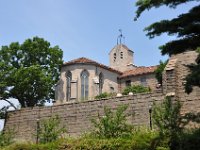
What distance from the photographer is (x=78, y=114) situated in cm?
3045

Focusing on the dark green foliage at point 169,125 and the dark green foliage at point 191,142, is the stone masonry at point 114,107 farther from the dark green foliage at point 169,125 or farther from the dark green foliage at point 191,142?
the dark green foliage at point 191,142

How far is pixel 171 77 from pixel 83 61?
80.2 ft

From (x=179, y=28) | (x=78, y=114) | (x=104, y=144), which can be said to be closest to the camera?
(x=179, y=28)

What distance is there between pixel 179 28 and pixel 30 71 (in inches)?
1277

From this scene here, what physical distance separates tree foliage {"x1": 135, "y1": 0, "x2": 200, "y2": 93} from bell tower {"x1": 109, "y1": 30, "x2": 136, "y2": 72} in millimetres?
48928

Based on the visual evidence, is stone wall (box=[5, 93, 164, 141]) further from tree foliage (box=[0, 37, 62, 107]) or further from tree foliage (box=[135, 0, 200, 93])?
tree foliage (box=[135, 0, 200, 93])

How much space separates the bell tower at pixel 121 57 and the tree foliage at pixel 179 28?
4893cm

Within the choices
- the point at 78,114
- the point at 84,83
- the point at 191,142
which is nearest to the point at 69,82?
the point at 84,83

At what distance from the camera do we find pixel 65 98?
5012 centimetres

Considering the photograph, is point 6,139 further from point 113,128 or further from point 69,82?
point 69,82

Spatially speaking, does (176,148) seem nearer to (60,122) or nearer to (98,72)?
(60,122)

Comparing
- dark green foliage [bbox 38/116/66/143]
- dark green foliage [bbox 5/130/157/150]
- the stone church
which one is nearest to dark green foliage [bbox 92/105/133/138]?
dark green foliage [bbox 5/130/157/150]

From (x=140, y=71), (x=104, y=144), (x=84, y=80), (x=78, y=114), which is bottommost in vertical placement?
(x=104, y=144)

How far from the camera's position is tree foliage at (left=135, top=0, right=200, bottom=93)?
1325 cm
